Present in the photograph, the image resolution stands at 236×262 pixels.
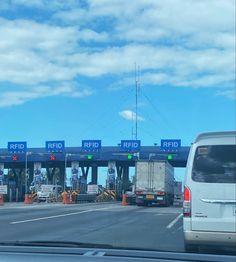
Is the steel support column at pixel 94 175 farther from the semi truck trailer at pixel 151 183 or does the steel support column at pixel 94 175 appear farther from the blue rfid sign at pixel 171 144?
the semi truck trailer at pixel 151 183

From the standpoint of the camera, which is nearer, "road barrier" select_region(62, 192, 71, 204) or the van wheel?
the van wheel

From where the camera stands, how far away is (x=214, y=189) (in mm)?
9594

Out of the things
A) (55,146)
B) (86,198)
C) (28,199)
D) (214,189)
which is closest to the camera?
(214,189)

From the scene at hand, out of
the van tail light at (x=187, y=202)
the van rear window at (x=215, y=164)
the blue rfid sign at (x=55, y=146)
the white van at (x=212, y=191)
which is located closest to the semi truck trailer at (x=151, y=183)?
the blue rfid sign at (x=55, y=146)

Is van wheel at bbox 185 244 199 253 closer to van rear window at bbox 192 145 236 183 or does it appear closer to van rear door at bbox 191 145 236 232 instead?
van rear door at bbox 191 145 236 232

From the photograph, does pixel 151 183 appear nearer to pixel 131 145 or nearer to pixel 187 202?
pixel 131 145

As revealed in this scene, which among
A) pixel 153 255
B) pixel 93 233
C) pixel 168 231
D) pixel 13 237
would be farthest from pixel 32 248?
pixel 168 231

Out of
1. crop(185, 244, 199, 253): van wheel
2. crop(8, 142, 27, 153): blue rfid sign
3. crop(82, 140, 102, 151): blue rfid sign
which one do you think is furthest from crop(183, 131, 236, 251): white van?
crop(8, 142, 27, 153): blue rfid sign

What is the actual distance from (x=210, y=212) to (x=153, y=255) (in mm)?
6265

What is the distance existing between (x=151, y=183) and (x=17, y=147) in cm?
2449

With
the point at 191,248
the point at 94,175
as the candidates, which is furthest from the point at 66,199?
the point at 191,248

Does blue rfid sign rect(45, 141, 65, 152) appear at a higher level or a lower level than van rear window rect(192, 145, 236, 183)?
higher

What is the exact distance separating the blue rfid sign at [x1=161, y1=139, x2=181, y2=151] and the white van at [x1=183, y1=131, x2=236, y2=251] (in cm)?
5237

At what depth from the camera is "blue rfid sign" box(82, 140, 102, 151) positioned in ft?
208
